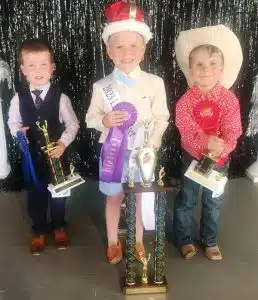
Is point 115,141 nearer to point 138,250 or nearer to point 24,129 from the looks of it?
point 24,129

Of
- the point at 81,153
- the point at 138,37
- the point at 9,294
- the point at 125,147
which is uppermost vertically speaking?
the point at 138,37

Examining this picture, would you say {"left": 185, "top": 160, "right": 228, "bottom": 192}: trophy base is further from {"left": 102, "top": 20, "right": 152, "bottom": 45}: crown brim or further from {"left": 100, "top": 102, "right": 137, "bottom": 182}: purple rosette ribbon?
{"left": 102, "top": 20, "right": 152, "bottom": 45}: crown brim

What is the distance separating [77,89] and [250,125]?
113 cm

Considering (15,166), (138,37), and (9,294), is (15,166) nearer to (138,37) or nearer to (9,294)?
(9,294)

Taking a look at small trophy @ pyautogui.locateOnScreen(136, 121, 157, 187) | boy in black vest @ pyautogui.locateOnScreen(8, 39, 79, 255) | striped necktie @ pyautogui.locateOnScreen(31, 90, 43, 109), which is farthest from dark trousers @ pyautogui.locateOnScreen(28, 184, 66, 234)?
small trophy @ pyautogui.locateOnScreen(136, 121, 157, 187)

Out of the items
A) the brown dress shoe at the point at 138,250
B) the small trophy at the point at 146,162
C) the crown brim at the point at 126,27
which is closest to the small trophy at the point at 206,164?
the small trophy at the point at 146,162

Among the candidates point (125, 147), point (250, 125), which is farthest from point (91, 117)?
point (250, 125)

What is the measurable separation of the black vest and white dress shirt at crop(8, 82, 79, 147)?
23mm

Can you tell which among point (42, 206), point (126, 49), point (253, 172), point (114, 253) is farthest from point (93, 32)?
point (253, 172)

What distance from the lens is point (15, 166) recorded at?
10.9ft

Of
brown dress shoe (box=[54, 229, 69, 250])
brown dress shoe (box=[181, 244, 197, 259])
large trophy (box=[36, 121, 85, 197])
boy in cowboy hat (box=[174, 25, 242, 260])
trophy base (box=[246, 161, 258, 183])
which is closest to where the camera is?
boy in cowboy hat (box=[174, 25, 242, 260])

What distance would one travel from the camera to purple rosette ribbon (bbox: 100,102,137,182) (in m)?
2.30

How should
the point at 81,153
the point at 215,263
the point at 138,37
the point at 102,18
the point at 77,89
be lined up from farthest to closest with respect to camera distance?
the point at 81,153 < the point at 77,89 < the point at 102,18 < the point at 215,263 < the point at 138,37

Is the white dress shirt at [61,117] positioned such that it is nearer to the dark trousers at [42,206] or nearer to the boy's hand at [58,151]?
the boy's hand at [58,151]
